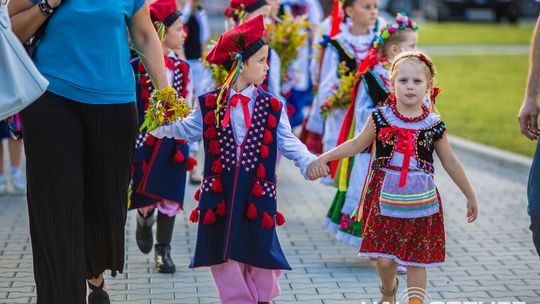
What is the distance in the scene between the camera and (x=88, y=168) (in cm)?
481

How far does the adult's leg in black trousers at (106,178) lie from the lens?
4.72m

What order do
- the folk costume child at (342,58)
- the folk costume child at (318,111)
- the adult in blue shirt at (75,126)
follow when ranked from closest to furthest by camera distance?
the adult in blue shirt at (75,126), the folk costume child at (342,58), the folk costume child at (318,111)

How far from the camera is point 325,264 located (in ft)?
22.2

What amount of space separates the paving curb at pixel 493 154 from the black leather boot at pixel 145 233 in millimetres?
4799

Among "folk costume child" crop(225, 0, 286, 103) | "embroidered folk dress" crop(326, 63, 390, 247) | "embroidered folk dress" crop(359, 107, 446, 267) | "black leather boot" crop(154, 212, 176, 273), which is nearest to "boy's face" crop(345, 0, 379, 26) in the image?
"folk costume child" crop(225, 0, 286, 103)

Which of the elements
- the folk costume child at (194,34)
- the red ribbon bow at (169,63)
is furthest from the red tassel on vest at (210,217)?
the folk costume child at (194,34)

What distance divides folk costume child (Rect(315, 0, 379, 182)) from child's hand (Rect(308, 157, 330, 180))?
2300mm

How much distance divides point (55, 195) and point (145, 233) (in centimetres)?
200

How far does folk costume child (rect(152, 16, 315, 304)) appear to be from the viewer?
5.04 metres

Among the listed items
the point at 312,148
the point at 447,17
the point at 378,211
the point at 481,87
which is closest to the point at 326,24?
the point at 312,148

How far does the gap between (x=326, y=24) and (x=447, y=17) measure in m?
25.4

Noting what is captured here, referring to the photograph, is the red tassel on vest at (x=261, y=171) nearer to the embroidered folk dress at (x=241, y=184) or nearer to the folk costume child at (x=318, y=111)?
the embroidered folk dress at (x=241, y=184)

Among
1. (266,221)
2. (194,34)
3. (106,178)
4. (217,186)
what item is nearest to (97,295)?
(106,178)

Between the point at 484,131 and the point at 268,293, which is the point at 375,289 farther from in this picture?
the point at 484,131
